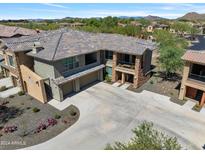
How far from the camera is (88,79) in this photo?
94.6ft

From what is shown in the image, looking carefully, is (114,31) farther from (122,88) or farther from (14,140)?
(14,140)

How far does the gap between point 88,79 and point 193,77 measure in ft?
51.7

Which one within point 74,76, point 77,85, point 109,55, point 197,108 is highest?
point 109,55

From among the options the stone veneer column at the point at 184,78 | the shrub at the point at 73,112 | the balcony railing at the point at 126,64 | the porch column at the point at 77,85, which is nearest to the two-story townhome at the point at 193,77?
the stone veneer column at the point at 184,78

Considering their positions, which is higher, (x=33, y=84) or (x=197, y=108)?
(x=33, y=84)

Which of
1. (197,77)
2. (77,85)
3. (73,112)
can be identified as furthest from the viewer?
(77,85)

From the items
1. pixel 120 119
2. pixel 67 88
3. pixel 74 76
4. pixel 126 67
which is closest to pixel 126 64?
pixel 126 67

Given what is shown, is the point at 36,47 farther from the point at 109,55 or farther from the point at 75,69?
the point at 109,55

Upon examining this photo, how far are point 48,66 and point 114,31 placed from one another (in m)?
48.7

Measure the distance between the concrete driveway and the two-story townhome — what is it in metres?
3.05

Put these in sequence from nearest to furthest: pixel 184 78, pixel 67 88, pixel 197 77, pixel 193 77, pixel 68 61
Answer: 1. pixel 184 78
2. pixel 197 77
3. pixel 193 77
4. pixel 68 61
5. pixel 67 88

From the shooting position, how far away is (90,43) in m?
28.5

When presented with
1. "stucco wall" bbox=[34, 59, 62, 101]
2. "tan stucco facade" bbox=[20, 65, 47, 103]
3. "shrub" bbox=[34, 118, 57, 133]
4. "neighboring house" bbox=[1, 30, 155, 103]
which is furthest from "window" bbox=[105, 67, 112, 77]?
"shrub" bbox=[34, 118, 57, 133]

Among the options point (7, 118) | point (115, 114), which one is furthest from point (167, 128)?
point (7, 118)
